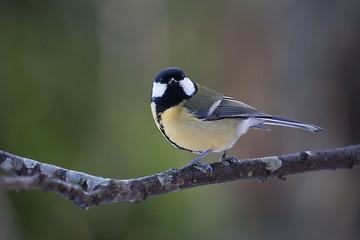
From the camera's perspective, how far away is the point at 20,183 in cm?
90

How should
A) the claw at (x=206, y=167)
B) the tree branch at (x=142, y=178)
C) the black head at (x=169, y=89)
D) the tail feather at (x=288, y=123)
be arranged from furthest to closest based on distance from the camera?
the black head at (x=169, y=89) < the tail feather at (x=288, y=123) < the claw at (x=206, y=167) < the tree branch at (x=142, y=178)

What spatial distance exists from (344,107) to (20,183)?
3.01 m

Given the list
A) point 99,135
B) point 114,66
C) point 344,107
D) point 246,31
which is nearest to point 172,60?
point 114,66

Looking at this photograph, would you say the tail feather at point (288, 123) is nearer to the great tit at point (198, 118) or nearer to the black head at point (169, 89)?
the great tit at point (198, 118)

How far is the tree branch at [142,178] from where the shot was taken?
1.03m

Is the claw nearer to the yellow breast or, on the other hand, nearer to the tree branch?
the tree branch

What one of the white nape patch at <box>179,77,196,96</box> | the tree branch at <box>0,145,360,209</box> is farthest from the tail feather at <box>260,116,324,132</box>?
the white nape patch at <box>179,77,196,96</box>

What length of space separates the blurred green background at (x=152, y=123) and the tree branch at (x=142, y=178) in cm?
154

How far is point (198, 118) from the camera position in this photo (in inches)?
84.5

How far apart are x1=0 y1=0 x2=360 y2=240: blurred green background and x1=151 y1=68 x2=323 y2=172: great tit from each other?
1.33 metres

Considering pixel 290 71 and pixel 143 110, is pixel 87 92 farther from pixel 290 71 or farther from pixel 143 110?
pixel 290 71

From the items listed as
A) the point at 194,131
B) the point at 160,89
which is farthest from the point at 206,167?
the point at 160,89

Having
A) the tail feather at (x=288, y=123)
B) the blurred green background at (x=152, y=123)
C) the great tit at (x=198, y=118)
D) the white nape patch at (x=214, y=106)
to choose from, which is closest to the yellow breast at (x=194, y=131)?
the great tit at (x=198, y=118)

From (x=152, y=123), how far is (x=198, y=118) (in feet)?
7.19
